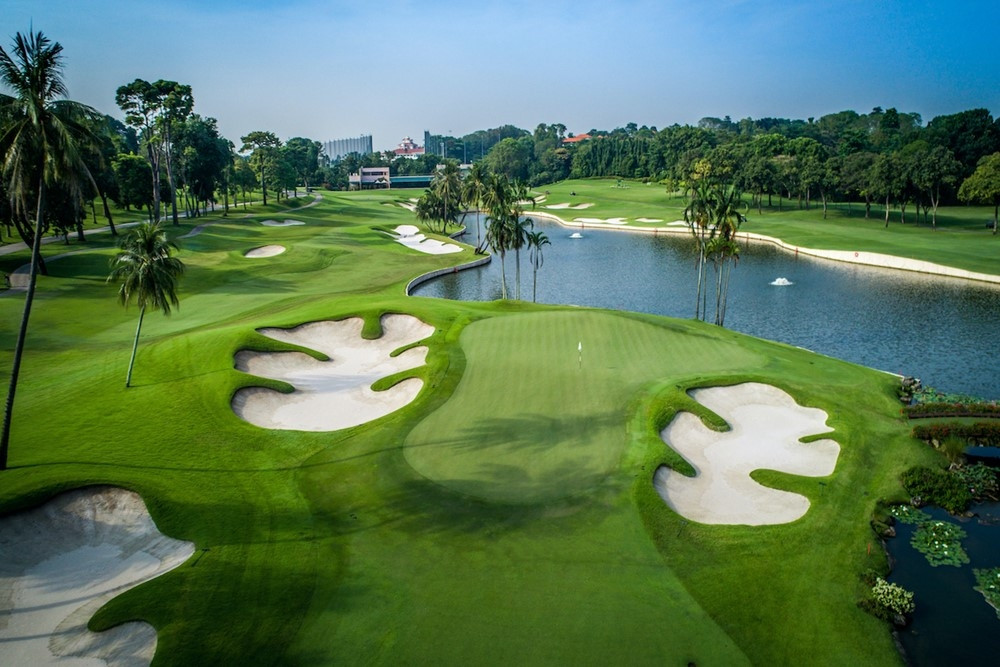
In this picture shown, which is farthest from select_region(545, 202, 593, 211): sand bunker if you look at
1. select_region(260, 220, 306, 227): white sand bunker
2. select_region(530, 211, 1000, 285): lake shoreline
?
select_region(260, 220, 306, 227): white sand bunker

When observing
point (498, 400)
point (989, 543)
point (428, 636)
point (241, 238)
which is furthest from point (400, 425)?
point (241, 238)

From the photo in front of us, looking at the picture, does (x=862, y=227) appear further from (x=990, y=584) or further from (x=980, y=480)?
(x=990, y=584)

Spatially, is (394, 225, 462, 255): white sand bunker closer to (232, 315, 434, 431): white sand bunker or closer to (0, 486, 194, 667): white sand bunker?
(232, 315, 434, 431): white sand bunker

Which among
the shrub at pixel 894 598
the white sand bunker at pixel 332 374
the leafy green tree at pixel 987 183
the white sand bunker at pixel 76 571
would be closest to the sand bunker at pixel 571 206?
the leafy green tree at pixel 987 183

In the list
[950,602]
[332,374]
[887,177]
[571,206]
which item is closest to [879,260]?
[887,177]

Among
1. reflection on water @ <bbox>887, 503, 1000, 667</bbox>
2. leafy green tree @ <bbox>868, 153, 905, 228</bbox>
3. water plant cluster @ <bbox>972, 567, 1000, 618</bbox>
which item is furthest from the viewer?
leafy green tree @ <bbox>868, 153, 905, 228</bbox>

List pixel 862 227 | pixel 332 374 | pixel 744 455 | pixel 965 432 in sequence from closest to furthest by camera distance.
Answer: pixel 744 455 → pixel 965 432 → pixel 332 374 → pixel 862 227
